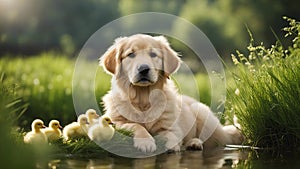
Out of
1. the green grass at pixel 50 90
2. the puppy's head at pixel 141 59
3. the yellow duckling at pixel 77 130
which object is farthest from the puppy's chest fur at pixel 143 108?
the green grass at pixel 50 90

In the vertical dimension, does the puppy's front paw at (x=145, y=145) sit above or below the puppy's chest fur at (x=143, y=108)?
below

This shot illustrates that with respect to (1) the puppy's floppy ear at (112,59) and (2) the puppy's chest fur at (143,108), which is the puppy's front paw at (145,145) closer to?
(2) the puppy's chest fur at (143,108)

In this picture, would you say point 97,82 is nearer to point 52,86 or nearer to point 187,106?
point 52,86

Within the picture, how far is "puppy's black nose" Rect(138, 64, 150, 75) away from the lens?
19.5 ft

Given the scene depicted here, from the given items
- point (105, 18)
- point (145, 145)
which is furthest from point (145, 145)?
point (105, 18)

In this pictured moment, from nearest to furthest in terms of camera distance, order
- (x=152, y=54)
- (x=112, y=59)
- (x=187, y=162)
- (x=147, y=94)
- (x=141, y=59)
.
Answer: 1. (x=187, y=162)
2. (x=141, y=59)
3. (x=152, y=54)
4. (x=147, y=94)
5. (x=112, y=59)

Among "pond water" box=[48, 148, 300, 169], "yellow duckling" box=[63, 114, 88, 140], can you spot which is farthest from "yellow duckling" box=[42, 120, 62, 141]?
"pond water" box=[48, 148, 300, 169]

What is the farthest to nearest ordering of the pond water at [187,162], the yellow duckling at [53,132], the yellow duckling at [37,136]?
the yellow duckling at [53,132], the yellow duckling at [37,136], the pond water at [187,162]

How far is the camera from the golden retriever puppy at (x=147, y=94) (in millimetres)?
6129

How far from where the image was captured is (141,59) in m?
6.11

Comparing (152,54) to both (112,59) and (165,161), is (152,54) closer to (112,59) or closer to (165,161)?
(112,59)

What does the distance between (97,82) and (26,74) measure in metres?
1.86

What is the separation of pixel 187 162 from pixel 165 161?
7.7 inches

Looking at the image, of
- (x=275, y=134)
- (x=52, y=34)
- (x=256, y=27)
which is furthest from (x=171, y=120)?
(x=52, y=34)
